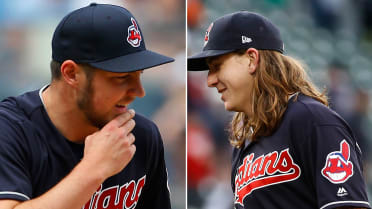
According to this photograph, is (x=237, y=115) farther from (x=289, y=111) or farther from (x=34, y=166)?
(x=34, y=166)

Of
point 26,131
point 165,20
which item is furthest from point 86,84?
point 165,20

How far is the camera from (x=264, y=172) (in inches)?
72.2

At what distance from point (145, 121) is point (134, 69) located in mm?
412

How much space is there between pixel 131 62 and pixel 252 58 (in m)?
0.57

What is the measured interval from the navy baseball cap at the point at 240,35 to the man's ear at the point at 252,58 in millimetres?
19

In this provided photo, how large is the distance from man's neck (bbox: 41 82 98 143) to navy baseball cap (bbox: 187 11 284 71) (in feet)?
1.81

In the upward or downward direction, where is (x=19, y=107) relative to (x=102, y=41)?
downward

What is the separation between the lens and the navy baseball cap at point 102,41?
1581 millimetres

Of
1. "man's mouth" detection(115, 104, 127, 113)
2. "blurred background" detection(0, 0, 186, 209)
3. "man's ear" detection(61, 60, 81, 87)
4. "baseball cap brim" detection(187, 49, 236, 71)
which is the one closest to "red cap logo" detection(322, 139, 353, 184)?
"baseball cap brim" detection(187, 49, 236, 71)

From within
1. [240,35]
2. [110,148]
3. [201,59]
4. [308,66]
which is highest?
[240,35]

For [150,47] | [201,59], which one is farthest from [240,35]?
[150,47]

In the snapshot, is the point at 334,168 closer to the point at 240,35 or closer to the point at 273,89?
the point at 273,89

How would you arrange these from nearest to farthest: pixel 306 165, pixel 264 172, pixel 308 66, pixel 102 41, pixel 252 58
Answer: pixel 102 41 < pixel 306 165 < pixel 264 172 < pixel 252 58 < pixel 308 66

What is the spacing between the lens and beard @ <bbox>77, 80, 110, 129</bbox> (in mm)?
1624
